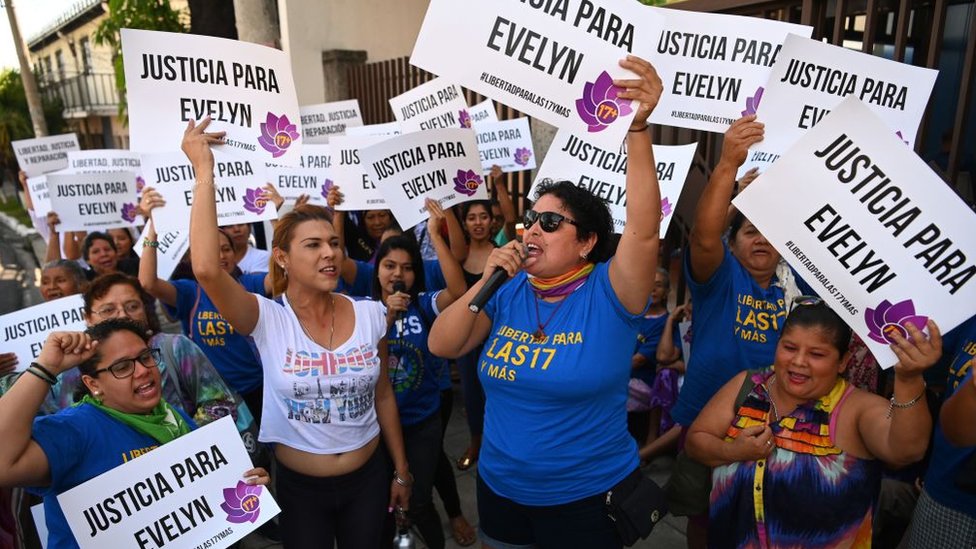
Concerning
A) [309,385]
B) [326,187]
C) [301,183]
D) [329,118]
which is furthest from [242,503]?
[329,118]

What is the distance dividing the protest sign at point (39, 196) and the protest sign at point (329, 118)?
2.41 m

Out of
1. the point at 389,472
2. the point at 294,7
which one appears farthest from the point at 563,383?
the point at 294,7

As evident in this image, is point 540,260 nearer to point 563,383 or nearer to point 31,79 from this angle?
point 563,383

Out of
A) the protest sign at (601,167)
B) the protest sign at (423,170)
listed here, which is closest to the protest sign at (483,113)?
the protest sign at (423,170)

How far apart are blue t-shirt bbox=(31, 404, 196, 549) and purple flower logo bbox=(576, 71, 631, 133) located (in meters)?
1.95

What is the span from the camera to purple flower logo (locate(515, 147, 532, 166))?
552 cm

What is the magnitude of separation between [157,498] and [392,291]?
1.52m

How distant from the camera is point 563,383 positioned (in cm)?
209

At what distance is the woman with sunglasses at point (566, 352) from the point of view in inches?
81.9

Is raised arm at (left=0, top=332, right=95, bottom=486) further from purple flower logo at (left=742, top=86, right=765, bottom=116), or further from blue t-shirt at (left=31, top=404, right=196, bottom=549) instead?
purple flower logo at (left=742, top=86, right=765, bottom=116)

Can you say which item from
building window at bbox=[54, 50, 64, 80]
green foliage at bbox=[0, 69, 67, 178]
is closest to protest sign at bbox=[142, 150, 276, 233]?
green foliage at bbox=[0, 69, 67, 178]

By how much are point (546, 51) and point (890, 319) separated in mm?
1455

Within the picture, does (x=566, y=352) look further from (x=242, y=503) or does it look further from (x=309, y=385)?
(x=242, y=503)

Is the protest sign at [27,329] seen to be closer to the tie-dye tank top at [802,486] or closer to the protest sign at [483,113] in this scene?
the tie-dye tank top at [802,486]
